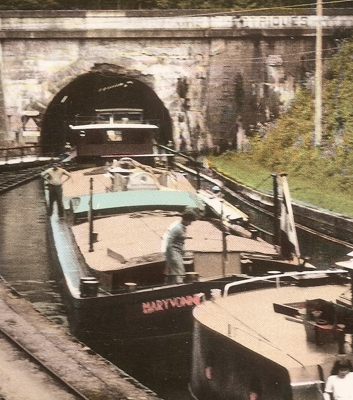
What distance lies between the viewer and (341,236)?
31.7ft

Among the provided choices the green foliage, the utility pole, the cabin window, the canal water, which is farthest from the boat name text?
the cabin window

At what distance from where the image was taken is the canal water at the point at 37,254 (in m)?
9.20

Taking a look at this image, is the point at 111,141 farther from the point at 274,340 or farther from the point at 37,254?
the point at 274,340

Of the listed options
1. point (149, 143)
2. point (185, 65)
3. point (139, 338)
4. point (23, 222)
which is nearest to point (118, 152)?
point (149, 143)

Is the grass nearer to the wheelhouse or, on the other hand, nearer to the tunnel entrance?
the wheelhouse

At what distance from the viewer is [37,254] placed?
11.9 m

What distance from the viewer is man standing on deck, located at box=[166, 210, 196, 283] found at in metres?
7.86

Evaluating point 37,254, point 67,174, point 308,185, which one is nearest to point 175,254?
point 308,185

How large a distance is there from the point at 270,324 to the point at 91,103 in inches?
528

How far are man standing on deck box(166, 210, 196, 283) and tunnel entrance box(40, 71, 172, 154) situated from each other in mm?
8964

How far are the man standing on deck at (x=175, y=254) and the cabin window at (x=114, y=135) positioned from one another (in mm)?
5042

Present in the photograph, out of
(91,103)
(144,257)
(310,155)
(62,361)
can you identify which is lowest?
(62,361)

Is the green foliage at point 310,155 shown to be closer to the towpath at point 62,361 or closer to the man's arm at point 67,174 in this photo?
the man's arm at point 67,174

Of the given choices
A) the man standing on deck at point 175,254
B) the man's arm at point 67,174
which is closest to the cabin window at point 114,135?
the man's arm at point 67,174
